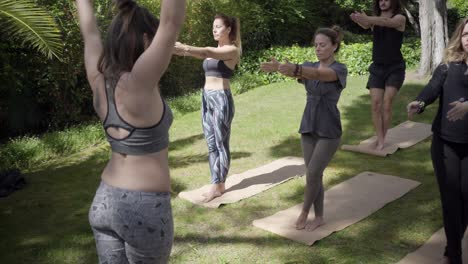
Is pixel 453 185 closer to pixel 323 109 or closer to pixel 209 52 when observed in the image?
pixel 323 109

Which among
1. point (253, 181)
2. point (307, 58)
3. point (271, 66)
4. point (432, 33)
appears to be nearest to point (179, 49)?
point (271, 66)

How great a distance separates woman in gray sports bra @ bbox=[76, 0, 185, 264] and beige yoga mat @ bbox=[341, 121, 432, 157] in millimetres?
4969

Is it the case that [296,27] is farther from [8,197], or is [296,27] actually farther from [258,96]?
[8,197]

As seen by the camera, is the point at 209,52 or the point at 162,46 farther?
the point at 209,52

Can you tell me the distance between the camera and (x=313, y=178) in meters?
4.00

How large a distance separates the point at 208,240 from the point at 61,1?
5.73 m

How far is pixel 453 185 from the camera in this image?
329cm

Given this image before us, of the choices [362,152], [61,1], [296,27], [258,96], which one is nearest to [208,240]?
[362,152]

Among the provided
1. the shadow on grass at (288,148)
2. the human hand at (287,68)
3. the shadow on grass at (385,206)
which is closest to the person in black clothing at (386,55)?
the shadow on grass at (385,206)

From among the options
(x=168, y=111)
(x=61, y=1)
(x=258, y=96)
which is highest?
(x=61, y=1)

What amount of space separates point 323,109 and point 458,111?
1.10m

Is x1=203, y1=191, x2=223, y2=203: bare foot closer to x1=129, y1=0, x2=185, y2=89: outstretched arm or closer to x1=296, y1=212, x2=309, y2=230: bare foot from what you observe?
x1=296, y1=212, x2=309, y2=230: bare foot

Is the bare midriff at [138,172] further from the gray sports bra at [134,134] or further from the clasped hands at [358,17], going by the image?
the clasped hands at [358,17]

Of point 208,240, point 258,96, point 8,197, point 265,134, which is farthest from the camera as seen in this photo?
point 258,96
